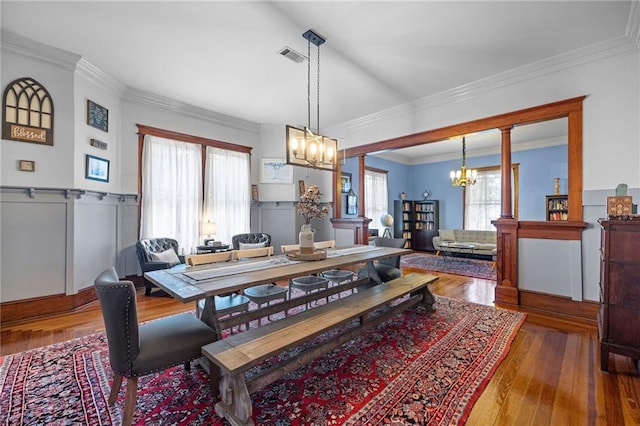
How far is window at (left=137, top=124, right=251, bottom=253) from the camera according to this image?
14.8 ft

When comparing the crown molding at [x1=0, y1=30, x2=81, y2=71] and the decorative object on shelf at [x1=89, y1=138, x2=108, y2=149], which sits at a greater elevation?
the crown molding at [x1=0, y1=30, x2=81, y2=71]

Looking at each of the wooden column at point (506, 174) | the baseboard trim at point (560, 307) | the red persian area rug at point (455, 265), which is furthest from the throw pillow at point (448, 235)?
the baseboard trim at point (560, 307)

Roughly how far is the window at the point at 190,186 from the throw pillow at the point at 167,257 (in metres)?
0.57

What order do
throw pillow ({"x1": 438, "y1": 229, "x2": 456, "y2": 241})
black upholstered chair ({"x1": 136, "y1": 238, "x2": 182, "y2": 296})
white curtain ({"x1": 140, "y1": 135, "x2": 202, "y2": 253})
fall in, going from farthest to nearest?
throw pillow ({"x1": 438, "y1": 229, "x2": 456, "y2": 241}) → white curtain ({"x1": 140, "y1": 135, "x2": 202, "y2": 253}) → black upholstered chair ({"x1": 136, "y1": 238, "x2": 182, "y2": 296})

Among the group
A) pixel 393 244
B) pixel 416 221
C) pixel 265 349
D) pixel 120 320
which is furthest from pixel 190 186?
pixel 416 221

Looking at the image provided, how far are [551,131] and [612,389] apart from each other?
600 cm

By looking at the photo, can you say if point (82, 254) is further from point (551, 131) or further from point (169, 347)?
point (551, 131)

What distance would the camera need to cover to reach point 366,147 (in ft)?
17.8

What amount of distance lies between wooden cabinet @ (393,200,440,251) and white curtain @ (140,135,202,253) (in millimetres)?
5920

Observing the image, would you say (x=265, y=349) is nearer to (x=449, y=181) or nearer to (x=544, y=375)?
(x=544, y=375)

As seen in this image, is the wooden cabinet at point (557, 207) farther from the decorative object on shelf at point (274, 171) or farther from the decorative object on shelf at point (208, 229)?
the decorative object on shelf at point (208, 229)

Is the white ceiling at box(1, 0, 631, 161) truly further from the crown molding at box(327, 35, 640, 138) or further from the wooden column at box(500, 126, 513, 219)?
the wooden column at box(500, 126, 513, 219)

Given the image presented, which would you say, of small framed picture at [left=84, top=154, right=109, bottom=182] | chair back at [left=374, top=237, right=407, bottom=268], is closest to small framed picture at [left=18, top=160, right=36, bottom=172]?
small framed picture at [left=84, top=154, right=109, bottom=182]

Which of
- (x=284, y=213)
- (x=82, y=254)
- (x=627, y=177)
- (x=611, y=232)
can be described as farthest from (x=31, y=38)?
(x=627, y=177)
